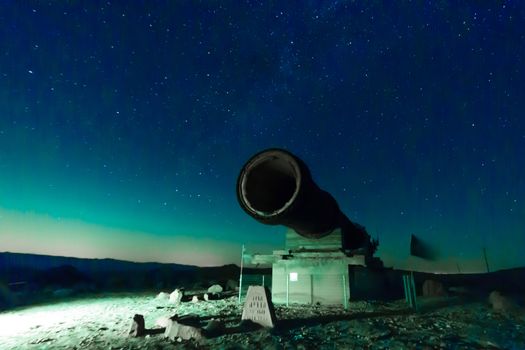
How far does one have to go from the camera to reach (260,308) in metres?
9.89

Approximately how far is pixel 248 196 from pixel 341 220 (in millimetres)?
7352

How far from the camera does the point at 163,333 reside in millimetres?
9336

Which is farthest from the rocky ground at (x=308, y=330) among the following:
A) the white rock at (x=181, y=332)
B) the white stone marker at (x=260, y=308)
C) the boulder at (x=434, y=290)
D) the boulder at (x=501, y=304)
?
the boulder at (x=434, y=290)

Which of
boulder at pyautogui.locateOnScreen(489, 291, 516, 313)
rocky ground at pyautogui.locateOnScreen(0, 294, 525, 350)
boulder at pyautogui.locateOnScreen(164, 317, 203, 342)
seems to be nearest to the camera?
rocky ground at pyautogui.locateOnScreen(0, 294, 525, 350)

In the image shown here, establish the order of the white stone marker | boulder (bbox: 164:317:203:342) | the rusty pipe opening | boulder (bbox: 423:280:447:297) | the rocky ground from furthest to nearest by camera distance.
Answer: boulder (bbox: 423:280:447:297) → the white stone marker → the rusty pipe opening → boulder (bbox: 164:317:203:342) → the rocky ground

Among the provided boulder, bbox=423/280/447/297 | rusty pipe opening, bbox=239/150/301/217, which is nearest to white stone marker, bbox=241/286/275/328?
rusty pipe opening, bbox=239/150/301/217

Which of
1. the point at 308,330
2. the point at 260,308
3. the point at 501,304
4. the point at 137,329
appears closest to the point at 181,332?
the point at 137,329

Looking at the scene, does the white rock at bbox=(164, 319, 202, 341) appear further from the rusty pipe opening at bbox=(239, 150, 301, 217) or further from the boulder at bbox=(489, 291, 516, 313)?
the boulder at bbox=(489, 291, 516, 313)

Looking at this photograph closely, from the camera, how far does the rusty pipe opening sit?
9.33m

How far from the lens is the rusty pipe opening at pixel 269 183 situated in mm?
9328

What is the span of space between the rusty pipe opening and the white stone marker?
285cm

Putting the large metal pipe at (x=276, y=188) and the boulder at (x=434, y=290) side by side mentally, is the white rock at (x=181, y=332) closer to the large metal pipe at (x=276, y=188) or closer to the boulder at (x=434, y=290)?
the large metal pipe at (x=276, y=188)

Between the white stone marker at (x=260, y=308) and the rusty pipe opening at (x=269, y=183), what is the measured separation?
2.85 m

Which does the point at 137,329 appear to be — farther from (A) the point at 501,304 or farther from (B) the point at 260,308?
(A) the point at 501,304
